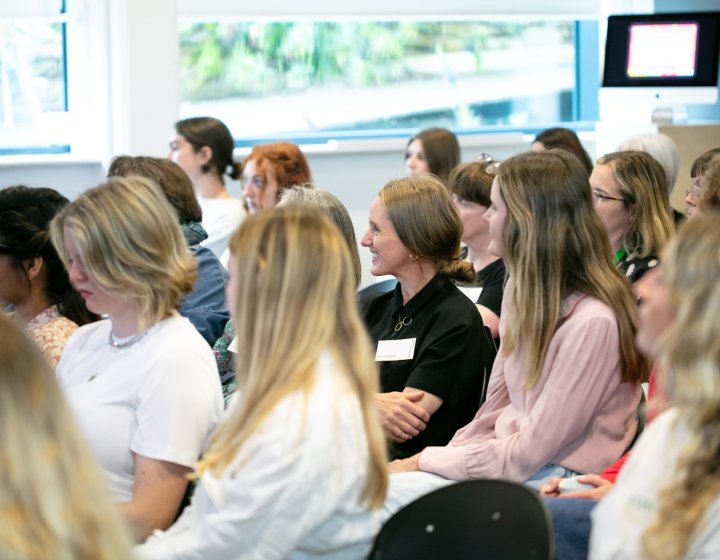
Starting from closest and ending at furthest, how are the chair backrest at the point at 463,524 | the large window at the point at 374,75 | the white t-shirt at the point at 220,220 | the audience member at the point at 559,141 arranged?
the chair backrest at the point at 463,524 < the white t-shirt at the point at 220,220 < the audience member at the point at 559,141 < the large window at the point at 374,75

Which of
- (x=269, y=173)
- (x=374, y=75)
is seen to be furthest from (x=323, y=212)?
(x=374, y=75)

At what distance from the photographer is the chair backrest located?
1798 millimetres

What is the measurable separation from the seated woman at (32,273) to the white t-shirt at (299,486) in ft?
4.42

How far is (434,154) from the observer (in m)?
5.84

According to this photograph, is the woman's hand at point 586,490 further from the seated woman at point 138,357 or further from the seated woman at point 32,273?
the seated woman at point 32,273

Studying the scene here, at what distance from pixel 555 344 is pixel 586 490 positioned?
400 mm

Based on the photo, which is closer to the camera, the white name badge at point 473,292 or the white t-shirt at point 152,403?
the white t-shirt at point 152,403

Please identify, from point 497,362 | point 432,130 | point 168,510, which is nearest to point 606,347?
point 497,362

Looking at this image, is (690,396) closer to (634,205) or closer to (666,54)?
(634,205)

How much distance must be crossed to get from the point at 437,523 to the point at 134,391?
82 cm

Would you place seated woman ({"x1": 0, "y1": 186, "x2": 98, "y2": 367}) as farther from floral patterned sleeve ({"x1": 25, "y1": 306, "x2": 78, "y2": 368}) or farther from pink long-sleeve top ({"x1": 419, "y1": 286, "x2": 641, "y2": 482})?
pink long-sleeve top ({"x1": 419, "y1": 286, "x2": 641, "y2": 482})

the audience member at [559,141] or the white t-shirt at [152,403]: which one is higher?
the audience member at [559,141]

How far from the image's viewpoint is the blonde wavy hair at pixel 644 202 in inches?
139

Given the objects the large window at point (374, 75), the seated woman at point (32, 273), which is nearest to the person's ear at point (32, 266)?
the seated woman at point (32, 273)
